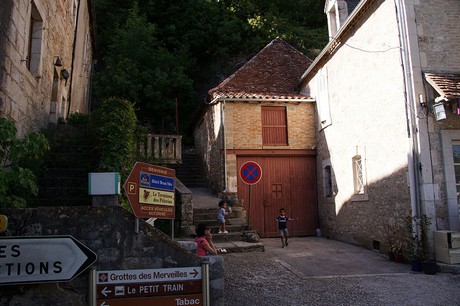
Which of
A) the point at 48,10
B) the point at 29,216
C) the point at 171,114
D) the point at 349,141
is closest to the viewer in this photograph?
the point at 29,216

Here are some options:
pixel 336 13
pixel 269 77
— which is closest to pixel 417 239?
pixel 336 13

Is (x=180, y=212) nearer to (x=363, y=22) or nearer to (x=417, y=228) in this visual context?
(x=417, y=228)

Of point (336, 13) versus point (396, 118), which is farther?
point (336, 13)

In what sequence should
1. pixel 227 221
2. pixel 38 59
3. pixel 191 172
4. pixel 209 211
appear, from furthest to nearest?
pixel 191 172, pixel 209 211, pixel 227 221, pixel 38 59

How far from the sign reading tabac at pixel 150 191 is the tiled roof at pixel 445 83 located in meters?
6.15

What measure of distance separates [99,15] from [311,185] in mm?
19418

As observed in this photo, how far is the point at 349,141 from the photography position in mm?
11047

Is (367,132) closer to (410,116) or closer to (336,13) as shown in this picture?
(410,116)

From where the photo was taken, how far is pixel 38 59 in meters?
8.28

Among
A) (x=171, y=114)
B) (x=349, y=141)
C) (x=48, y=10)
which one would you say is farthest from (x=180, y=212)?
(x=171, y=114)

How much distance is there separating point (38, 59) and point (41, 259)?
622 centimetres

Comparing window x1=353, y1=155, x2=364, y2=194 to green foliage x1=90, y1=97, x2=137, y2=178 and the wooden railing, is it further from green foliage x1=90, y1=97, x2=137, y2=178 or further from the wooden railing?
green foliage x1=90, y1=97, x2=137, y2=178

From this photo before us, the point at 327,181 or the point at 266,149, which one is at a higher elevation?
the point at 266,149

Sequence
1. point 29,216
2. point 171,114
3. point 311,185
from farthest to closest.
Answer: point 171,114 → point 311,185 → point 29,216
